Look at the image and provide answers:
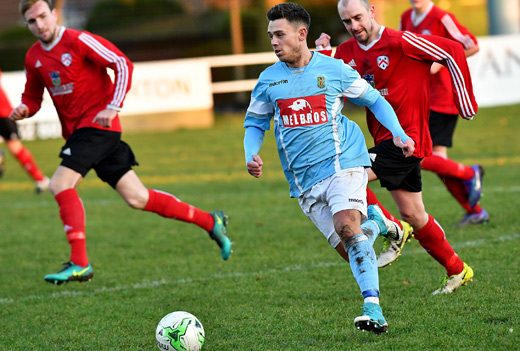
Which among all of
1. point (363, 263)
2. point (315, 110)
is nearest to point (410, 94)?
point (315, 110)

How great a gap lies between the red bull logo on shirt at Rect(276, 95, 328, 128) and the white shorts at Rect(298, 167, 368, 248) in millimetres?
334

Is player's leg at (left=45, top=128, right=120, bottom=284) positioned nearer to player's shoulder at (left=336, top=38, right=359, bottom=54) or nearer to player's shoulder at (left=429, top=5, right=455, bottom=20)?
player's shoulder at (left=336, top=38, right=359, bottom=54)

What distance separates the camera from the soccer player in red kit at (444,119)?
6594 millimetres

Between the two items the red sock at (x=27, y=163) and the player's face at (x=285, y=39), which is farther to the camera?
the red sock at (x=27, y=163)

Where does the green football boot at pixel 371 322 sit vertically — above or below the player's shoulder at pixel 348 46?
below

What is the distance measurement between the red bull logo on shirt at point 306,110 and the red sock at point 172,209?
6.58ft

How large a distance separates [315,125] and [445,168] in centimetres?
259

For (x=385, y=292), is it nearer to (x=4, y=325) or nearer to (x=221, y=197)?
(x=4, y=325)

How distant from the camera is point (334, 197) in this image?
13.9ft

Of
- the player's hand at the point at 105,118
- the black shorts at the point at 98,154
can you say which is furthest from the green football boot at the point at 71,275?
the player's hand at the point at 105,118

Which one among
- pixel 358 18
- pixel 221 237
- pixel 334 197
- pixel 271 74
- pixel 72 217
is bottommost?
pixel 221 237

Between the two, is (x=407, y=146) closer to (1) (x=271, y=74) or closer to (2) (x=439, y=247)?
(1) (x=271, y=74)

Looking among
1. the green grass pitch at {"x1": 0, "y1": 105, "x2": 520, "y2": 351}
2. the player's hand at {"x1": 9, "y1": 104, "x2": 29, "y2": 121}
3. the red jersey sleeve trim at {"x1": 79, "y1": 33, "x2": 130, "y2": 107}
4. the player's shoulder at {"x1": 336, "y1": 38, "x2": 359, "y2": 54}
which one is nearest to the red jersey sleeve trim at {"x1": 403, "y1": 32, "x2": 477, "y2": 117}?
the player's shoulder at {"x1": 336, "y1": 38, "x2": 359, "y2": 54}

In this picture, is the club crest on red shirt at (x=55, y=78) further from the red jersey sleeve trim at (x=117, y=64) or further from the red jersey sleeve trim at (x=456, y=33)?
the red jersey sleeve trim at (x=456, y=33)
